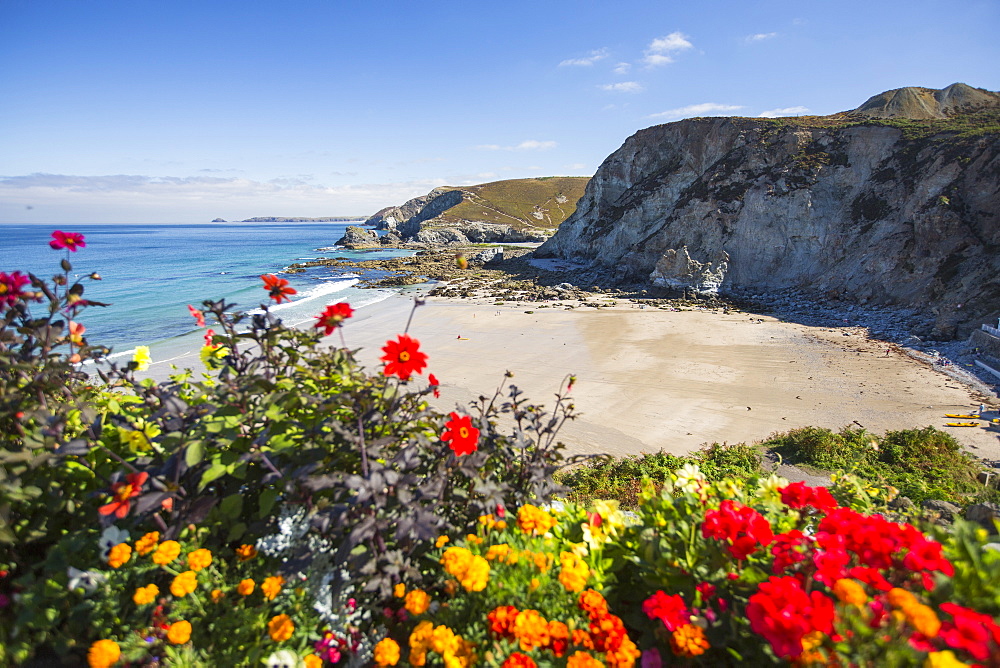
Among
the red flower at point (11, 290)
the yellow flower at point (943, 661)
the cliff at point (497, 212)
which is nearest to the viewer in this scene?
the yellow flower at point (943, 661)

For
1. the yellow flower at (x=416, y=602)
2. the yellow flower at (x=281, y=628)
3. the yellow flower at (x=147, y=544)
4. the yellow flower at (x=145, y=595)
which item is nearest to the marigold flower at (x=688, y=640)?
the yellow flower at (x=416, y=602)

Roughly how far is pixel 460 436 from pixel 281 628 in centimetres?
111

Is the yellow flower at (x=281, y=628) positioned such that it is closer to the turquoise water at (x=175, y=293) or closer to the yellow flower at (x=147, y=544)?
the yellow flower at (x=147, y=544)

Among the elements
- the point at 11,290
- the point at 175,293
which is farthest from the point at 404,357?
the point at 175,293

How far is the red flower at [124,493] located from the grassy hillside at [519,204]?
3758 inches

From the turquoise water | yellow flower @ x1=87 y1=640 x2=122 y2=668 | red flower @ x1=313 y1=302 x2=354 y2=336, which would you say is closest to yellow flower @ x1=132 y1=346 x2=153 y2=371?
red flower @ x1=313 y1=302 x2=354 y2=336

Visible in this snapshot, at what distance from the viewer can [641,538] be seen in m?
2.35

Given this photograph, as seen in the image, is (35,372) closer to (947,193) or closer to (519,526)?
(519,526)

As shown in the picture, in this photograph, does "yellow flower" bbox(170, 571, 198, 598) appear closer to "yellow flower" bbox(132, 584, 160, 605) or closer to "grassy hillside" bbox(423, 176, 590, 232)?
"yellow flower" bbox(132, 584, 160, 605)

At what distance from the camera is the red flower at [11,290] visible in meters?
2.40

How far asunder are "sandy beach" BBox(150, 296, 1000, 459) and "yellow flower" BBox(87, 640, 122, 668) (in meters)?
5.48

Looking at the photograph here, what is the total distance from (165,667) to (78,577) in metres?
0.55

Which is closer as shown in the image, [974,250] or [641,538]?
[641,538]

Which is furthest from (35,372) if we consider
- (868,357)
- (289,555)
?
(868,357)
